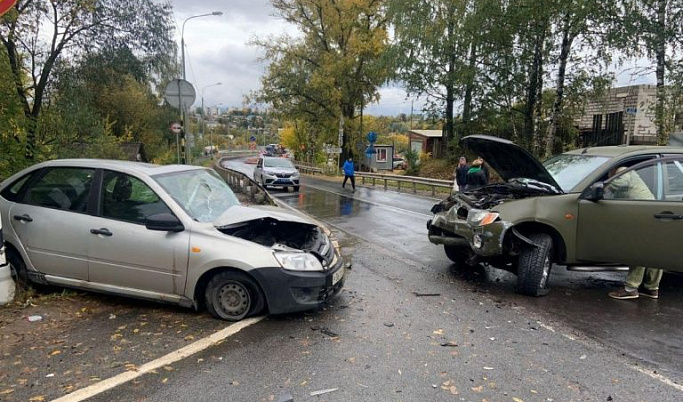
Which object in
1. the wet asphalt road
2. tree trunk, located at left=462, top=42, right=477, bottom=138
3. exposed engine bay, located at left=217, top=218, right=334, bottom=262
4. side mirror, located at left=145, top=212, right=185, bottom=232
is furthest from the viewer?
tree trunk, located at left=462, top=42, right=477, bottom=138

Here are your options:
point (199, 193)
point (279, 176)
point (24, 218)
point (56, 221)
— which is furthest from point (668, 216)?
point (279, 176)

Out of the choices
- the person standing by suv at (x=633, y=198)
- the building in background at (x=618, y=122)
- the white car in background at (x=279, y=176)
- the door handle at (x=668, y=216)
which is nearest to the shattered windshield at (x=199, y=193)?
the person standing by suv at (x=633, y=198)

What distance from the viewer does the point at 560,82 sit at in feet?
61.6

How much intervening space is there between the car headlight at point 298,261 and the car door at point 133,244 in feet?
3.11

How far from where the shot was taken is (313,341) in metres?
4.11

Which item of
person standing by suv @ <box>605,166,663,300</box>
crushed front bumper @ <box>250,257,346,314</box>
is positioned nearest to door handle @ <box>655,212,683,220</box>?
person standing by suv @ <box>605,166,663,300</box>

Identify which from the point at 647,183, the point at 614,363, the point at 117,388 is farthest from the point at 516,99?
the point at 117,388

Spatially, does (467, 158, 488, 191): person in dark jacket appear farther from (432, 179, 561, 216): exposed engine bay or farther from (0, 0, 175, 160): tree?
(0, 0, 175, 160): tree

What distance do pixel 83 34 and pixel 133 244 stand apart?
13.2 meters

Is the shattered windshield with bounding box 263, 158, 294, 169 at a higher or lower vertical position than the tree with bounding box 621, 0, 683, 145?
lower

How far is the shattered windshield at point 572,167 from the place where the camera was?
5.82m

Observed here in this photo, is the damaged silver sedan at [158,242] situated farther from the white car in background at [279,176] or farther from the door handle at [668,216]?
the white car in background at [279,176]

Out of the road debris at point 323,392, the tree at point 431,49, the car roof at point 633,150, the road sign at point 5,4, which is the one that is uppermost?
the tree at point 431,49

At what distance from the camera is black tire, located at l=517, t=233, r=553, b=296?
5.39m
